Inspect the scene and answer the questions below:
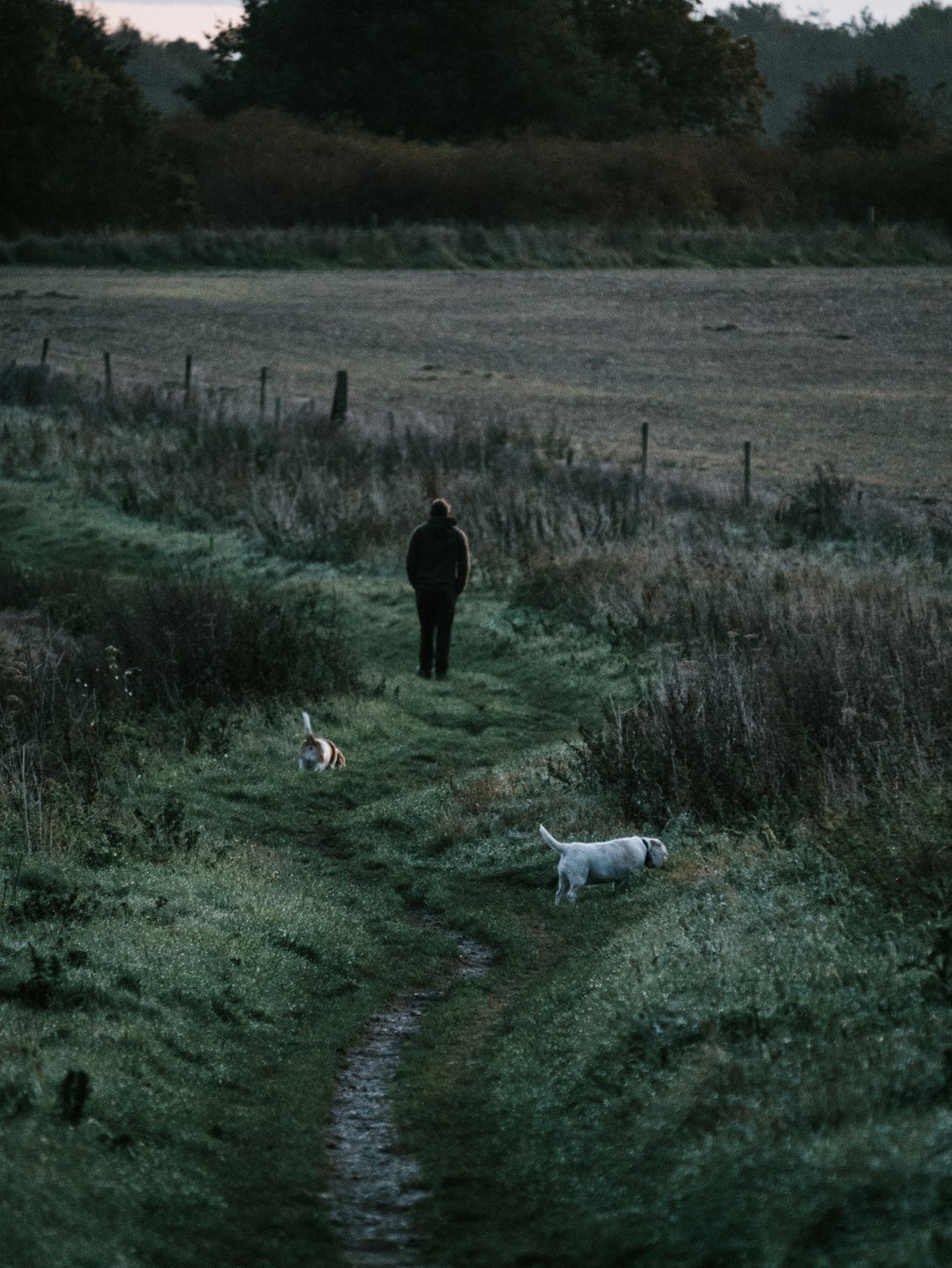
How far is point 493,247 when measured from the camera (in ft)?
198

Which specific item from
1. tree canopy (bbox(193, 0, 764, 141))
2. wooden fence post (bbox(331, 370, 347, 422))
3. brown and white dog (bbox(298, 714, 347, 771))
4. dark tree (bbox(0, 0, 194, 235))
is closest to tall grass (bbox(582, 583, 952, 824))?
brown and white dog (bbox(298, 714, 347, 771))

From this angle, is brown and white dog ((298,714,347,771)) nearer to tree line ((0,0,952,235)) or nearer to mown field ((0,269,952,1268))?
mown field ((0,269,952,1268))

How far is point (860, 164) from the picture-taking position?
65062mm

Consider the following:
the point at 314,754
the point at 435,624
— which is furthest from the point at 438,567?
the point at 314,754

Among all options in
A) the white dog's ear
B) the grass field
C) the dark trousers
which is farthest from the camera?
the grass field

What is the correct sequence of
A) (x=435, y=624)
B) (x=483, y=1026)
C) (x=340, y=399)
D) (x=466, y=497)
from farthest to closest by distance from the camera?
1. (x=340, y=399)
2. (x=466, y=497)
3. (x=435, y=624)
4. (x=483, y=1026)

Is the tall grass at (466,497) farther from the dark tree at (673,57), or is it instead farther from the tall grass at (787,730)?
the dark tree at (673,57)

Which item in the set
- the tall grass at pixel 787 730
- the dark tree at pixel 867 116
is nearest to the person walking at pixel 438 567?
the tall grass at pixel 787 730

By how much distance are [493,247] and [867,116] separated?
24.6 metres

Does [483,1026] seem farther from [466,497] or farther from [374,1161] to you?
[466,497]

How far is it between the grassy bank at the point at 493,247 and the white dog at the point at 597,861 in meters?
50.0

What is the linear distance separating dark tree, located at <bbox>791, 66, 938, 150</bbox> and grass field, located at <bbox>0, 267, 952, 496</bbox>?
2135 centimetres

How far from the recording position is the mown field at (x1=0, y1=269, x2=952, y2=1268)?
636 cm

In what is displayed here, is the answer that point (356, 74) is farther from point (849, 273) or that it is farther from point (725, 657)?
point (725, 657)
